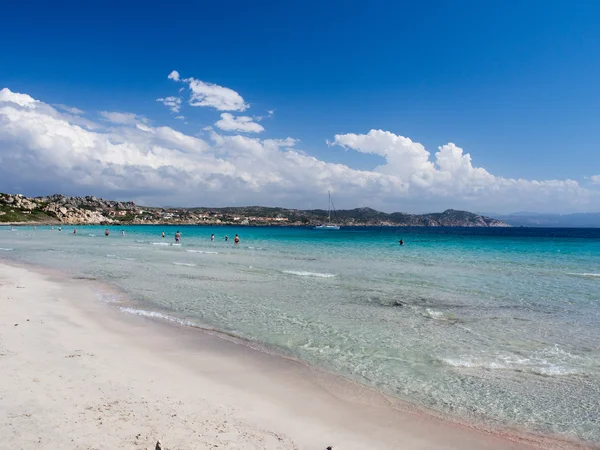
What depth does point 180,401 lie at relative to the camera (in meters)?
7.25

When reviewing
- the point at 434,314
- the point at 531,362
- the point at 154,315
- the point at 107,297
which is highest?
the point at 531,362

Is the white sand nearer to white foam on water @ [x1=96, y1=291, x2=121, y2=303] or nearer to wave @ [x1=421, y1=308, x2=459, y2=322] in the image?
white foam on water @ [x1=96, y1=291, x2=121, y2=303]

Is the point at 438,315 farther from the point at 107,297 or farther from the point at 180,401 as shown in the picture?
the point at 107,297

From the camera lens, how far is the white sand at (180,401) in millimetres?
5922

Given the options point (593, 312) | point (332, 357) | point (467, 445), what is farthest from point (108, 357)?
point (593, 312)

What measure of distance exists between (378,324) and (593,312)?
415 inches

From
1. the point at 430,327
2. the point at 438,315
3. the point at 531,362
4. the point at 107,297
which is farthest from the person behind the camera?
the point at 107,297

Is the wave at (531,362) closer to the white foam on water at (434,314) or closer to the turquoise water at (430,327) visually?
the turquoise water at (430,327)

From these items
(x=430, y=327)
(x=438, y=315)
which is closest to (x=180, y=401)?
(x=430, y=327)

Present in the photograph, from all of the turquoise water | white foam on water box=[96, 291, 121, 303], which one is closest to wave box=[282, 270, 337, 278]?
the turquoise water

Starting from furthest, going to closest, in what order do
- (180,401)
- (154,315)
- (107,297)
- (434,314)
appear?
(107,297) → (434,314) → (154,315) → (180,401)

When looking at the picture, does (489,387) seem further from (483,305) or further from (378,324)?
(483,305)

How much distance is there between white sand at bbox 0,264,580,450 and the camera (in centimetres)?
592

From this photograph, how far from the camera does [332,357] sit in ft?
34.7
